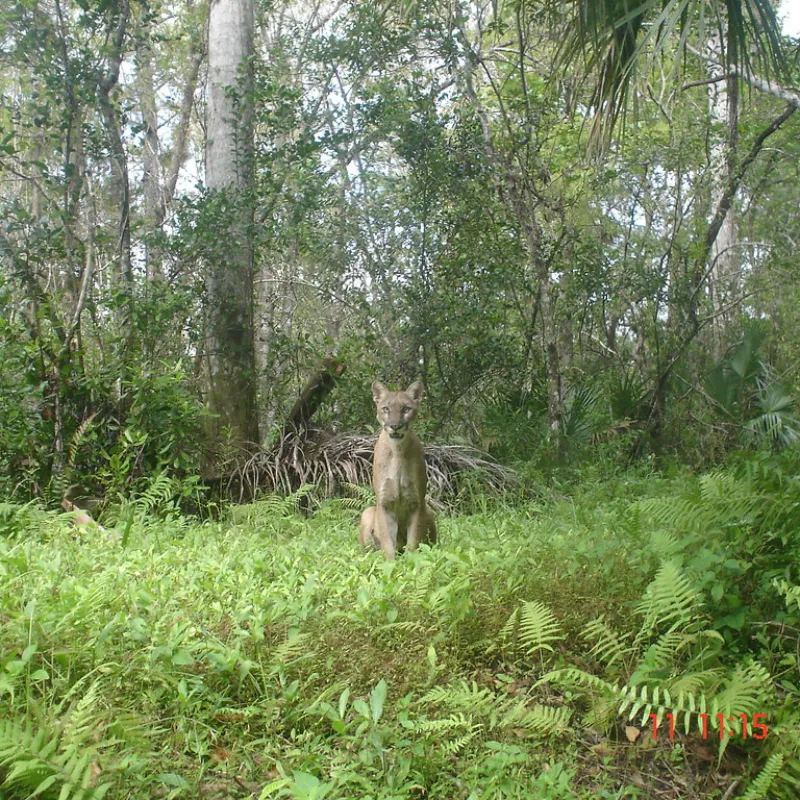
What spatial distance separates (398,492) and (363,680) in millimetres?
2508

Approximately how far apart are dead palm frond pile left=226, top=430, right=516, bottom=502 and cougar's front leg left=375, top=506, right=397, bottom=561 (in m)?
2.97

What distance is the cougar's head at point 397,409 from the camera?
628 cm

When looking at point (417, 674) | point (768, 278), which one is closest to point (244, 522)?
point (417, 674)

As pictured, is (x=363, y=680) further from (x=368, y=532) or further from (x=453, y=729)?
(x=368, y=532)

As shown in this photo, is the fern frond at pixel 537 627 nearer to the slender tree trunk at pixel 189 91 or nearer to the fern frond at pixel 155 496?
the fern frond at pixel 155 496

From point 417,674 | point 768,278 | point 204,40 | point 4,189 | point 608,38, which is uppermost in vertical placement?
point 204,40

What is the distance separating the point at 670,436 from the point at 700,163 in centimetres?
428

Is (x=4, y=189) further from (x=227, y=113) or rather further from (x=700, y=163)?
(x=700, y=163)

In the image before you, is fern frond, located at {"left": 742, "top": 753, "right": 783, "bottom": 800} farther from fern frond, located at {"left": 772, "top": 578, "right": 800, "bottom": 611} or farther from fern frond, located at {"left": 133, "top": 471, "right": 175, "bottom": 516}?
fern frond, located at {"left": 133, "top": 471, "right": 175, "bottom": 516}

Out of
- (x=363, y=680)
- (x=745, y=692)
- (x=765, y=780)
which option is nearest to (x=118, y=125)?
(x=363, y=680)

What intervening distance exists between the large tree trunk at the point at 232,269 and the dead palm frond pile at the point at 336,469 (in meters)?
0.66

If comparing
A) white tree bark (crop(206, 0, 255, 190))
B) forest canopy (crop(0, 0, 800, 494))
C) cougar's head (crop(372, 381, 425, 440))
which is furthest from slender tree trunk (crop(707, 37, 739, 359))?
white tree bark (crop(206, 0, 255, 190))

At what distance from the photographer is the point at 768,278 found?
14641mm
